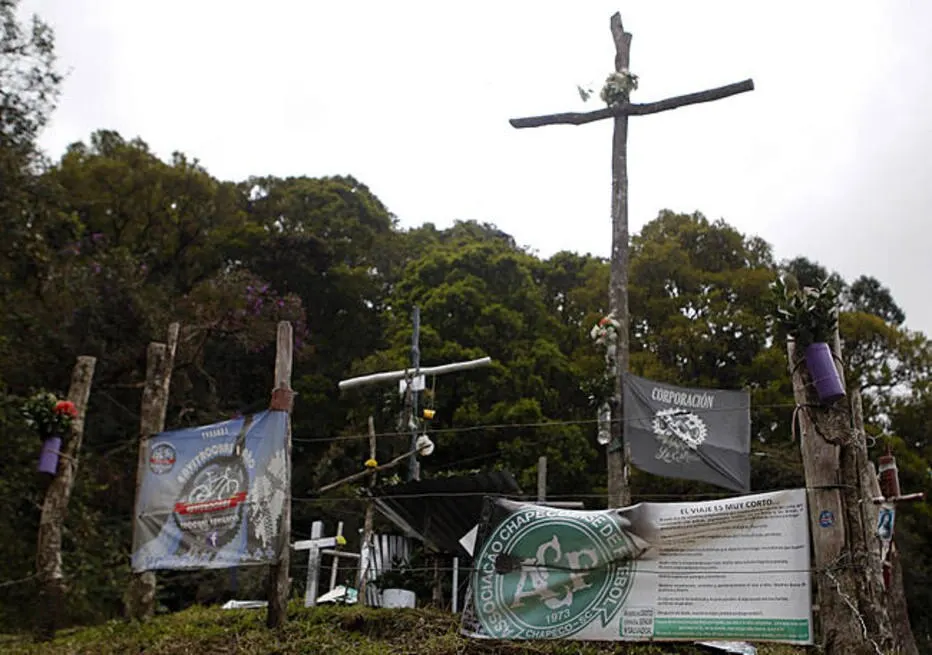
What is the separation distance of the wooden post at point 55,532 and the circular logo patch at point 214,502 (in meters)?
1.71

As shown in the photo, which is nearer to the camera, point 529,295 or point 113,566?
point 113,566

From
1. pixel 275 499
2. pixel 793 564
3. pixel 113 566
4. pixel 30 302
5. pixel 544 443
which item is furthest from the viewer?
pixel 544 443

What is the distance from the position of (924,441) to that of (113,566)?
758 inches

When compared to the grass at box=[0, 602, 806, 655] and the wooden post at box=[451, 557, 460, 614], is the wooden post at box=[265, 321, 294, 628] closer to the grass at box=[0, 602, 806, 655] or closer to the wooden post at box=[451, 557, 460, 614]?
the grass at box=[0, 602, 806, 655]

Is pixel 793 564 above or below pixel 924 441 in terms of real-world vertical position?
below

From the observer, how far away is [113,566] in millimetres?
15203

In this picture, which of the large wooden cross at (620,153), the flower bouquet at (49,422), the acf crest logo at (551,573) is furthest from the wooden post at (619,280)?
the flower bouquet at (49,422)

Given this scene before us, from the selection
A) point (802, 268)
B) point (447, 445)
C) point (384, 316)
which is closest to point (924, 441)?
point (802, 268)

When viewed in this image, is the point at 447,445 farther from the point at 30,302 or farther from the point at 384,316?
the point at 30,302

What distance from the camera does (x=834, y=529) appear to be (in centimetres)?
621

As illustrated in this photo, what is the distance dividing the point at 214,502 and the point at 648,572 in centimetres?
484

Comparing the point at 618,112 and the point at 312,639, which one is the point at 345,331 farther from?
the point at 312,639

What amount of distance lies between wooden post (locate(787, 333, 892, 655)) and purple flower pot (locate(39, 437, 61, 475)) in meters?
8.27

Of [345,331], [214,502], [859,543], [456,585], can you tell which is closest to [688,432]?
[456,585]
